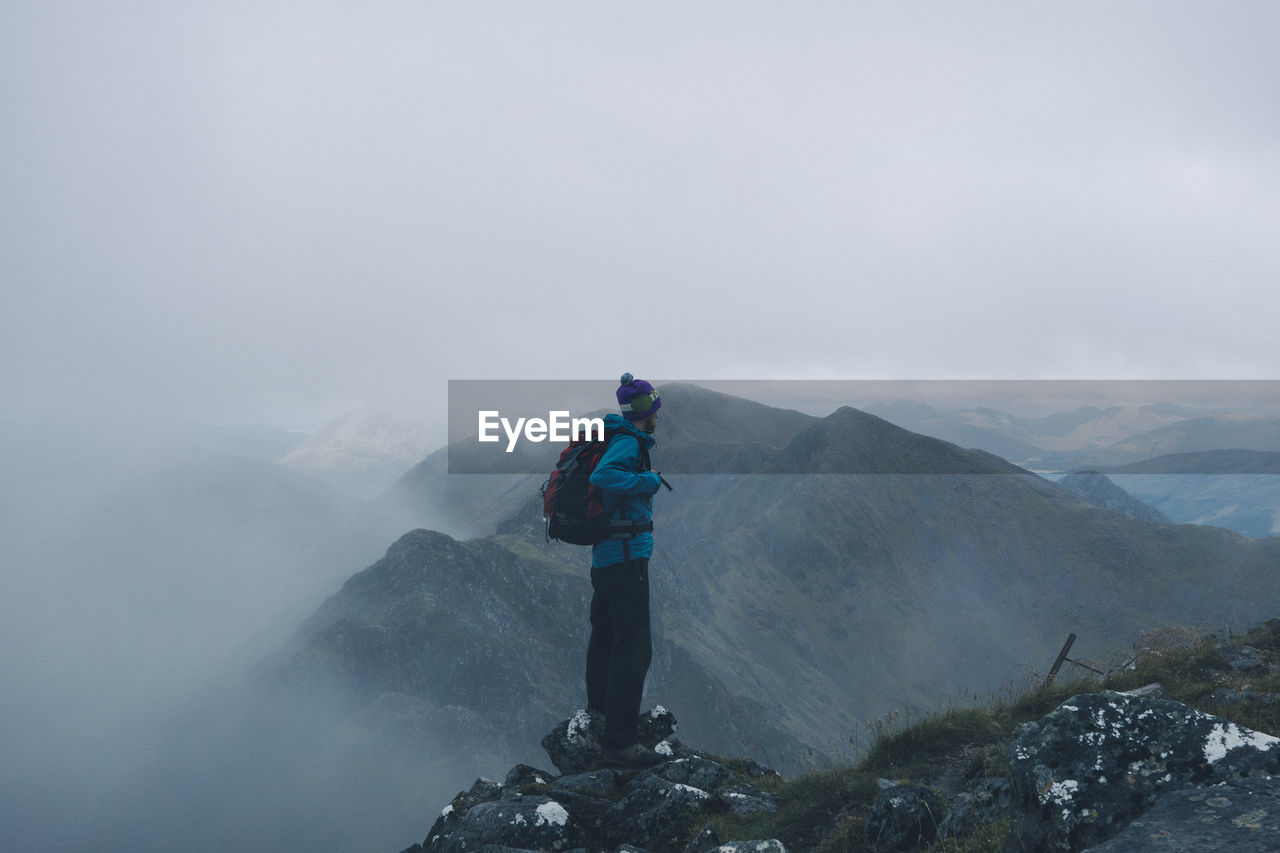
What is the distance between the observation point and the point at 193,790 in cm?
8819

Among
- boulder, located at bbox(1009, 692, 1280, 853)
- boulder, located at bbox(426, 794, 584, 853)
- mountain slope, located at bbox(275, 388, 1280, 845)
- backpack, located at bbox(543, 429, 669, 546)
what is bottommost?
mountain slope, located at bbox(275, 388, 1280, 845)

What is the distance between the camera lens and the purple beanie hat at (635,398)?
25.2ft

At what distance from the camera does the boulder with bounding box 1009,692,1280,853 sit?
3516 mm

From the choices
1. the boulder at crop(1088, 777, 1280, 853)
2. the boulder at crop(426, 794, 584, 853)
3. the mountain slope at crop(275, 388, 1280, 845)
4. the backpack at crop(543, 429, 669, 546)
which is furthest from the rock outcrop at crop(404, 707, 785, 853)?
the mountain slope at crop(275, 388, 1280, 845)

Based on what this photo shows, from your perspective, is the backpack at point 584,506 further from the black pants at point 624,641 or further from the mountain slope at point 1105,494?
the mountain slope at point 1105,494

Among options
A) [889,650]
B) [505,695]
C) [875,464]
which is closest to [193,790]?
[505,695]

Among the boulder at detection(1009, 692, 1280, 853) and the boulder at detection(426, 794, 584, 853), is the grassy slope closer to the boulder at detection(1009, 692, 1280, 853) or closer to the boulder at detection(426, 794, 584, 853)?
the boulder at detection(1009, 692, 1280, 853)

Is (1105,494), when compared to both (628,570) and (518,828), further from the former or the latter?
(518,828)

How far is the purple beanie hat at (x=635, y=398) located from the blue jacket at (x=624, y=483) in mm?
178

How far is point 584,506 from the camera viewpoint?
7.37m

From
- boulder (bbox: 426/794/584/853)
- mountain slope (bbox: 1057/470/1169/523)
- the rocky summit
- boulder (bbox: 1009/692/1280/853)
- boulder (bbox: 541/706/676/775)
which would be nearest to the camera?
the rocky summit

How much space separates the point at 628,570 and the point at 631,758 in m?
2.14

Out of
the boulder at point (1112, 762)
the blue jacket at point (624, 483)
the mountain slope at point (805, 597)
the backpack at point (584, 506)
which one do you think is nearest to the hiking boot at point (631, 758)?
the blue jacket at point (624, 483)

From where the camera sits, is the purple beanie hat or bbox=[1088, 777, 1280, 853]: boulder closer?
bbox=[1088, 777, 1280, 853]: boulder
